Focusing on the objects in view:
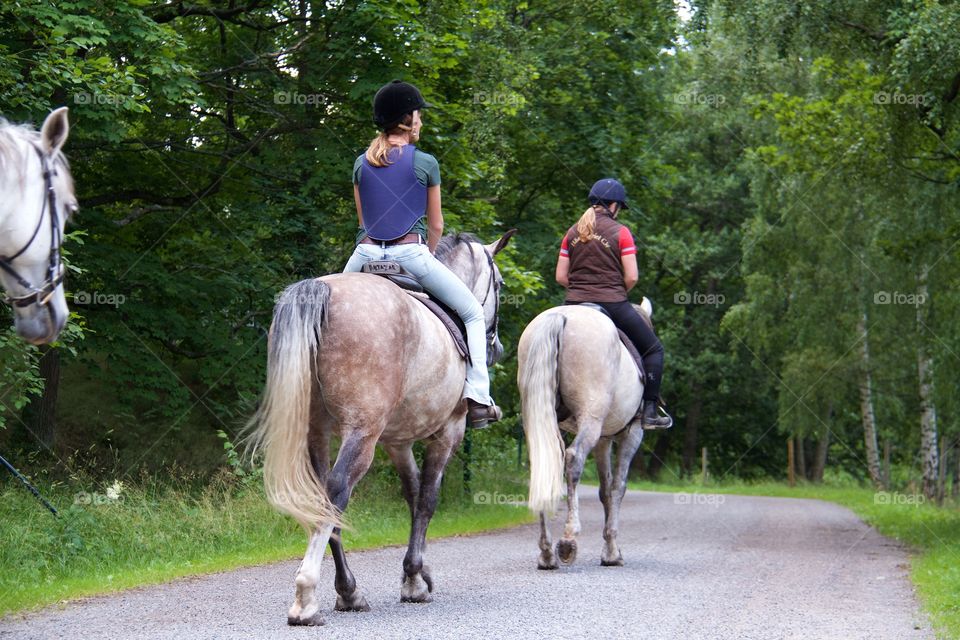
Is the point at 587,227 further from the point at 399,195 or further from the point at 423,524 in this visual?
the point at 423,524

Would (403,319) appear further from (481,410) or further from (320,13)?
(320,13)

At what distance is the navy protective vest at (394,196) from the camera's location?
7430mm

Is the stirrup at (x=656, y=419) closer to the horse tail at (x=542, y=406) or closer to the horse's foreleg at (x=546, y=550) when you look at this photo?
the horse tail at (x=542, y=406)

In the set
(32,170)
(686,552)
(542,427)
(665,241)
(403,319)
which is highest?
(665,241)

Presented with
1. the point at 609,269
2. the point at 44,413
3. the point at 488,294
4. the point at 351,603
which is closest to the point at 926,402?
the point at 609,269

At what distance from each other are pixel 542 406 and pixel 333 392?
3.83 metres

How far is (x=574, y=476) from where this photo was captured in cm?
1029

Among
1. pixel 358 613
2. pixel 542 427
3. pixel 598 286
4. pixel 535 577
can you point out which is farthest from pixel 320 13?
pixel 358 613

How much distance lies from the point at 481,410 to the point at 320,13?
9.96 m

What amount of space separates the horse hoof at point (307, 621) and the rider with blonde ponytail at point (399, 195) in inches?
92.9

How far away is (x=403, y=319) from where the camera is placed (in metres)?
6.98

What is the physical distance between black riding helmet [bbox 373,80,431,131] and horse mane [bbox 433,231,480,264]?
3.86ft

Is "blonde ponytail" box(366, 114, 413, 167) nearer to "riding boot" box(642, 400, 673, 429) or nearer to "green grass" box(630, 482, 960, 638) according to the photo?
"green grass" box(630, 482, 960, 638)

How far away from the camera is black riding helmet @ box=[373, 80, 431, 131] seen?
7492 millimetres
